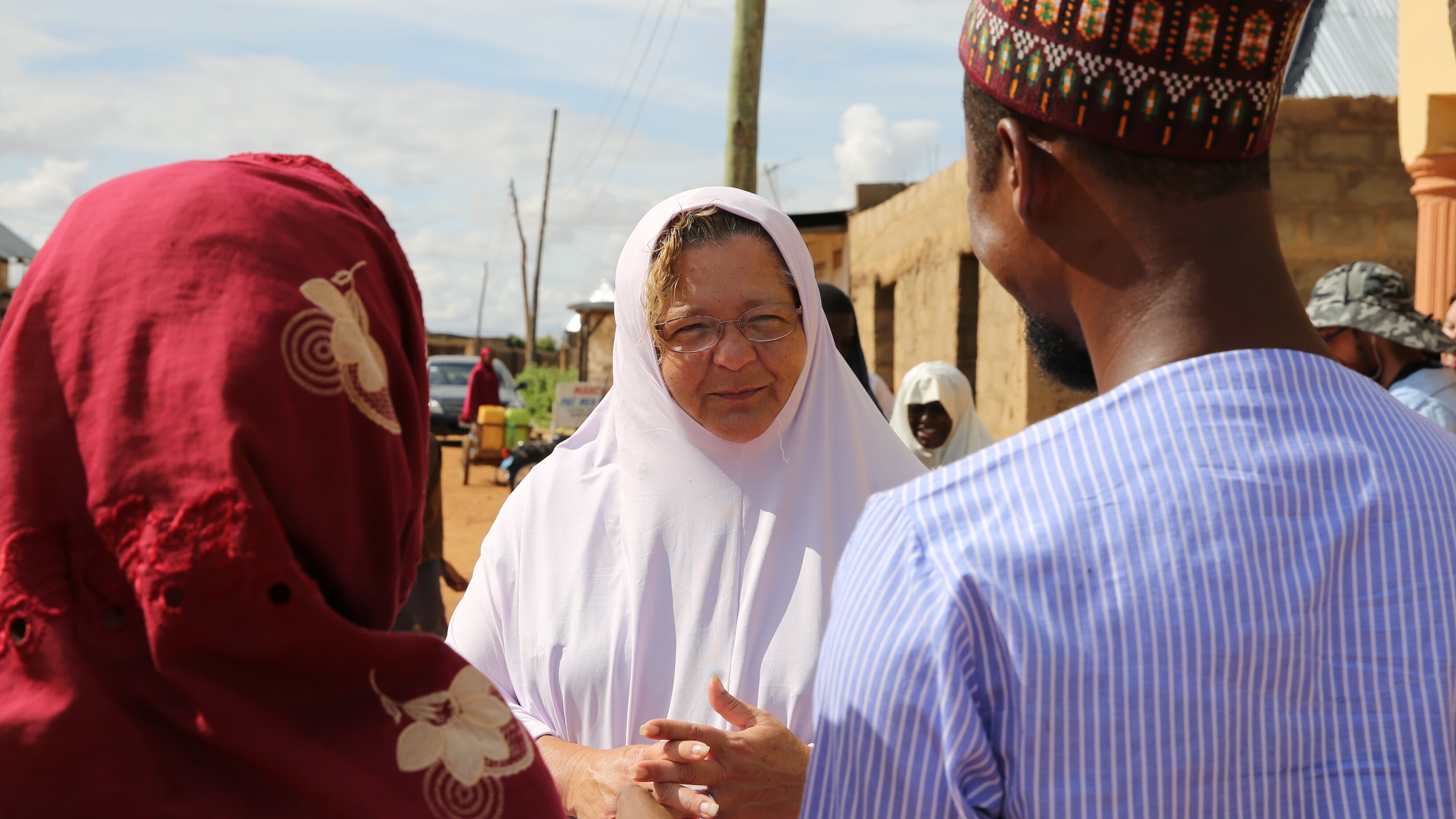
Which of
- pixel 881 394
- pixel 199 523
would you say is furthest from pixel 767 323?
pixel 881 394

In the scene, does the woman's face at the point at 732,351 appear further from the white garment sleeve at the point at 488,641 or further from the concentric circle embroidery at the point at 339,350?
the concentric circle embroidery at the point at 339,350

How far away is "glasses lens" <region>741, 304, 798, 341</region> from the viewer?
7.84 ft

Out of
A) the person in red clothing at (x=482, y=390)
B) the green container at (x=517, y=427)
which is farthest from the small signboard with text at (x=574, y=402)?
the person in red clothing at (x=482, y=390)

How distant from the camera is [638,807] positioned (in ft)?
5.75

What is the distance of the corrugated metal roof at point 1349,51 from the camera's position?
9953mm

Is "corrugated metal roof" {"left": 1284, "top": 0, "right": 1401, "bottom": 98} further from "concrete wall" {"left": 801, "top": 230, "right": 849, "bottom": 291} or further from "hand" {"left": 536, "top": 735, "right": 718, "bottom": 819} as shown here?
"hand" {"left": 536, "top": 735, "right": 718, "bottom": 819}

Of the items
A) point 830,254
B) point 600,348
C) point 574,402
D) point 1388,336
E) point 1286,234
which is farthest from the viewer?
point 600,348

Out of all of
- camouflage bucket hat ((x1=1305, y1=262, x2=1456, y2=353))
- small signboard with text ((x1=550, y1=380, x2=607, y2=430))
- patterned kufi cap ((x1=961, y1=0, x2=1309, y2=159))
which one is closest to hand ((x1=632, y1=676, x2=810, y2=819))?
patterned kufi cap ((x1=961, y1=0, x2=1309, y2=159))

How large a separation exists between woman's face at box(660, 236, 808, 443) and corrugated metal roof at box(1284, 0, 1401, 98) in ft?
29.5

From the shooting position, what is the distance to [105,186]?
0.97m

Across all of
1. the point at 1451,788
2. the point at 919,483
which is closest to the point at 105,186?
the point at 919,483

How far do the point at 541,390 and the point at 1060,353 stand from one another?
22869 mm

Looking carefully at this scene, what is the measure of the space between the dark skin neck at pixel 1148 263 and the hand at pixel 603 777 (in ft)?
3.39

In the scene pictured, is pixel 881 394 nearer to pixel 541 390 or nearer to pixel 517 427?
pixel 517 427
